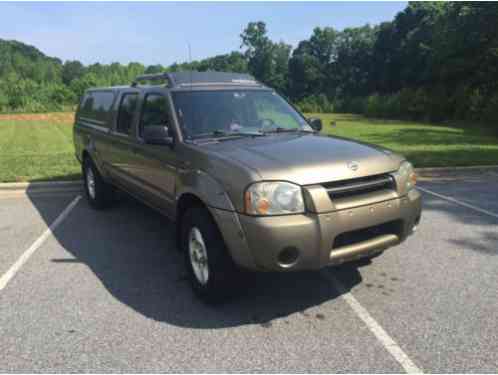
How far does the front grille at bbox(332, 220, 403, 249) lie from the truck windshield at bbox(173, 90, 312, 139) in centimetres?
149

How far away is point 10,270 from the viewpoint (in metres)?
4.77

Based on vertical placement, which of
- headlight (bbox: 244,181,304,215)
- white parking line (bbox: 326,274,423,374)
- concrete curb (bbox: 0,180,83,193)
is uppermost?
headlight (bbox: 244,181,304,215)

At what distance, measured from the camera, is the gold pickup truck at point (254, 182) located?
131 inches

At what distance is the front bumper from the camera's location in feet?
10.7

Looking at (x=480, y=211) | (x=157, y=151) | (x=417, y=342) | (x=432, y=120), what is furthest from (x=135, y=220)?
(x=432, y=120)

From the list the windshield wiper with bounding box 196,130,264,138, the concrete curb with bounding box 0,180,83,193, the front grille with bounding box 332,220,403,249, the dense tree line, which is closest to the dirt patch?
the dense tree line

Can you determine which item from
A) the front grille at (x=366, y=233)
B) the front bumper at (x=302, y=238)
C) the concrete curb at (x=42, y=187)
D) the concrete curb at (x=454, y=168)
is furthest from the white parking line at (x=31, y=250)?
the concrete curb at (x=454, y=168)

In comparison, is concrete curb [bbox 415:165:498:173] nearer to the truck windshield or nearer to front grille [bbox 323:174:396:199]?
the truck windshield

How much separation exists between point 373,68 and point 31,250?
7271 centimetres

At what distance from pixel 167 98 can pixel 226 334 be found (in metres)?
2.47

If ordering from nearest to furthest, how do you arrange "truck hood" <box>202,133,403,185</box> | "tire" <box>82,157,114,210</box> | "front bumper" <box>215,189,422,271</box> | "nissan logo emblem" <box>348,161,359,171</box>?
"front bumper" <box>215,189,422,271</box> < "truck hood" <box>202,133,403,185</box> < "nissan logo emblem" <box>348,161,359,171</box> < "tire" <box>82,157,114,210</box>

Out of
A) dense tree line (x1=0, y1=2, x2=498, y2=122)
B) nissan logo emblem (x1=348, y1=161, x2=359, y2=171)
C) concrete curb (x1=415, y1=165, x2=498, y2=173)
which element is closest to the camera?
nissan logo emblem (x1=348, y1=161, x2=359, y2=171)

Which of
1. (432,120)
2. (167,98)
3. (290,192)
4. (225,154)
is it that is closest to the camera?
(290,192)

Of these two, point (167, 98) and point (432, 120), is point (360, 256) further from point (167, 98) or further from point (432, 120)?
point (432, 120)
